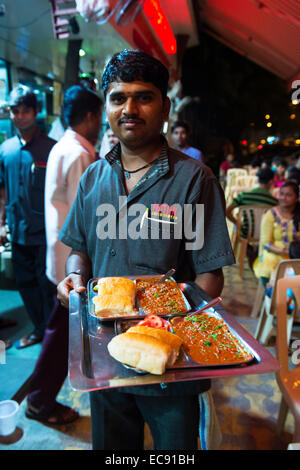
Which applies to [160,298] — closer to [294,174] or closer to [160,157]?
[160,157]

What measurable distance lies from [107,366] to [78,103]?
163cm

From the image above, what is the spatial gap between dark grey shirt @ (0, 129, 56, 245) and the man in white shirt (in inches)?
18.5

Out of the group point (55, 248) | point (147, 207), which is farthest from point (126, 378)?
point (55, 248)

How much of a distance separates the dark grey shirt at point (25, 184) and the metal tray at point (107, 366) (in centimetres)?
170

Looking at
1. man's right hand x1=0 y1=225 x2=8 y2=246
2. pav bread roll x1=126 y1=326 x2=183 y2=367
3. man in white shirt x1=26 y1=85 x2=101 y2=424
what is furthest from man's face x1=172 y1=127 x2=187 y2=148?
pav bread roll x1=126 y1=326 x2=183 y2=367

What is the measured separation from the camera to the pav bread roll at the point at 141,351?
0.71 metres

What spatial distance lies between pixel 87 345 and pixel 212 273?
496 mm

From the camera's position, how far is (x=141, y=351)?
0.72 meters

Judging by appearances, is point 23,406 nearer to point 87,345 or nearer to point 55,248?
point 55,248

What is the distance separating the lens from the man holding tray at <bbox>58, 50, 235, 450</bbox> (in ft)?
3.35

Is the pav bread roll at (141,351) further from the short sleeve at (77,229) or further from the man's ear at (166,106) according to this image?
the man's ear at (166,106)

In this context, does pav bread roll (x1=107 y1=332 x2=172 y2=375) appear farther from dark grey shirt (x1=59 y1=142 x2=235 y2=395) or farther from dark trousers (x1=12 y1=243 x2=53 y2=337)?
dark trousers (x1=12 y1=243 x2=53 y2=337)

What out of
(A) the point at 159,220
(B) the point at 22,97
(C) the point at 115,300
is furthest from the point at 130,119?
(B) the point at 22,97

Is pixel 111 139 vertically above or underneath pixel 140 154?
above
